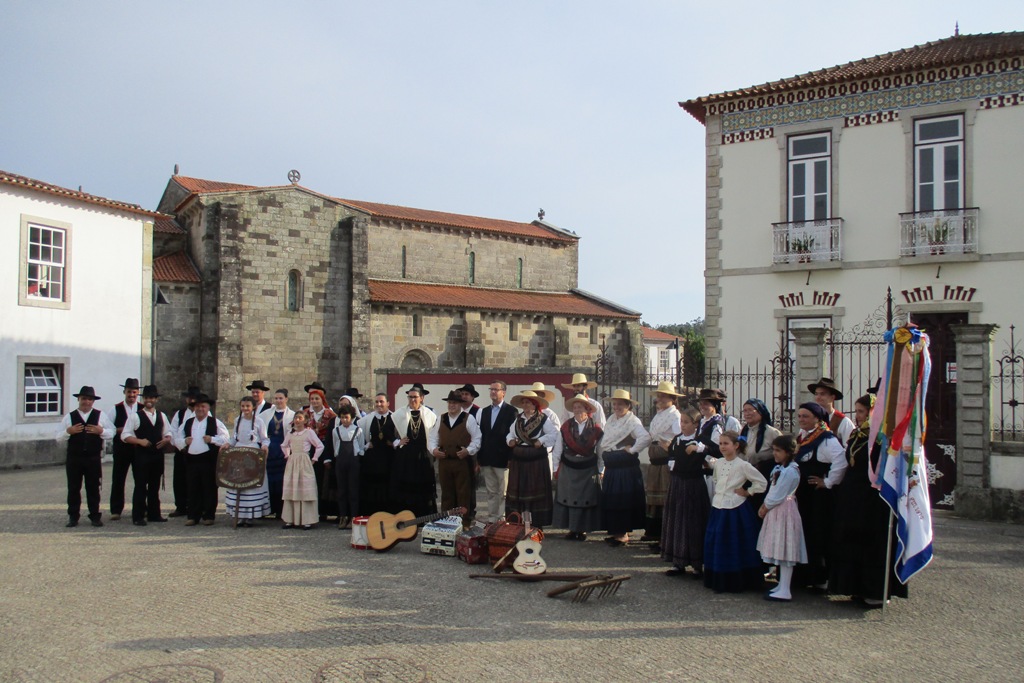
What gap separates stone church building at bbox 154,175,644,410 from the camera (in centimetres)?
2756

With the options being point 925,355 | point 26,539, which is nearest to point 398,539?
point 26,539

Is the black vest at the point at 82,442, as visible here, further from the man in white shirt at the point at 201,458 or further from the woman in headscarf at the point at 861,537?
the woman in headscarf at the point at 861,537

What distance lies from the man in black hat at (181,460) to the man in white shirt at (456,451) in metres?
3.21

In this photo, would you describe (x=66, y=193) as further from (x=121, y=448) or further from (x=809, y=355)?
(x=809, y=355)

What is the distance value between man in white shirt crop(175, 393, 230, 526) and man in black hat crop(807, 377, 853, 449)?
720 cm

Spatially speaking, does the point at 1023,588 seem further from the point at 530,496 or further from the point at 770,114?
the point at 770,114

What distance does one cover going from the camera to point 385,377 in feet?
44.2

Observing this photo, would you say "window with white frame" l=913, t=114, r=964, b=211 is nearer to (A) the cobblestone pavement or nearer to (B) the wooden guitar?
(A) the cobblestone pavement

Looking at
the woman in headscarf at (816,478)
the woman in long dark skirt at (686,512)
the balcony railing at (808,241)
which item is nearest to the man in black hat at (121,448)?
the woman in long dark skirt at (686,512)

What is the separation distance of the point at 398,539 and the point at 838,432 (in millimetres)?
4588

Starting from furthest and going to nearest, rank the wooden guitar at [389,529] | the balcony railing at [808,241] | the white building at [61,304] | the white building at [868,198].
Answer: the white building at [61,304] → the balcony railing at [808,241] → the white building at [868,198] → the wooden guitar at [389,529]

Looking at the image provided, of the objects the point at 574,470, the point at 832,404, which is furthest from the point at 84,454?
the point at 832,404

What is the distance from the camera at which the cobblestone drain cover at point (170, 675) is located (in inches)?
199

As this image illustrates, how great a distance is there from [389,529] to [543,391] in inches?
123
